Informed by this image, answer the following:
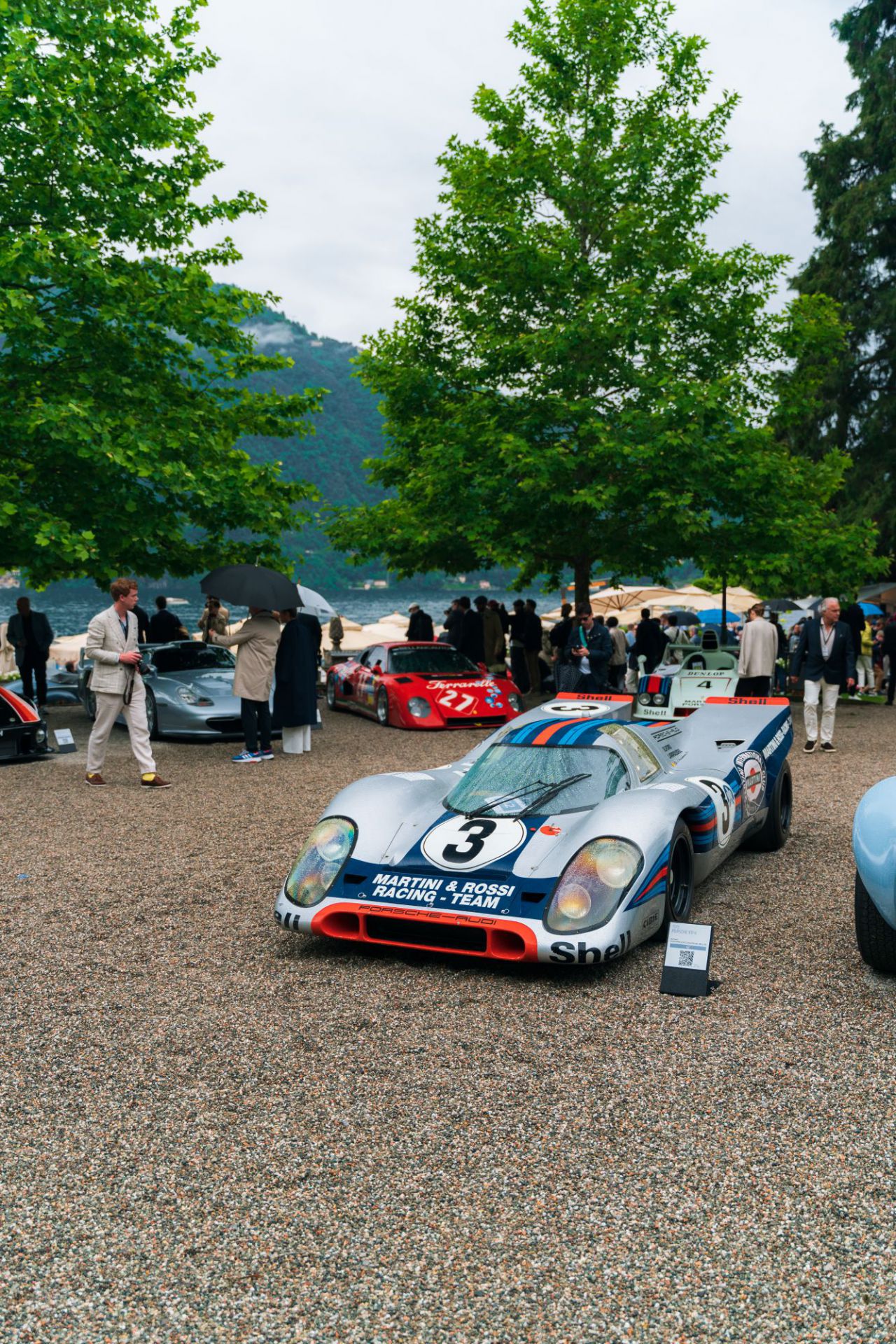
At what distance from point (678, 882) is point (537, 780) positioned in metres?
0.95

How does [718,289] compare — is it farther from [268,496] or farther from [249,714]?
[249,714]

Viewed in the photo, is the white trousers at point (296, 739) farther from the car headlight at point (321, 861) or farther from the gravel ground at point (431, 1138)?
the car headlight at point (321, 861)

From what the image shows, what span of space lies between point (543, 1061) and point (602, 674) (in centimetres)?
Answer: 1159

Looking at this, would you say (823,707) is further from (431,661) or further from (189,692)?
(189,692)

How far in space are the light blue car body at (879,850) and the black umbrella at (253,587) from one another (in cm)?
772

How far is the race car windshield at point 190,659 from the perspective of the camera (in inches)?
591

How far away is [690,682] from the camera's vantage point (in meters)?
16.0

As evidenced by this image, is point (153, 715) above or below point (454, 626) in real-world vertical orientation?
below

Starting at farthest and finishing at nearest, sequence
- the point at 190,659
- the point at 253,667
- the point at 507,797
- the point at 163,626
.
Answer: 1. the point at 163,626
2. the point at 190,659
3. the point at 253,667
4. the point at 507,797

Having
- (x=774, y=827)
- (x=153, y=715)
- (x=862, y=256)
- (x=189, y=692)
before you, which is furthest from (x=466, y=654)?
(x=862, y=256)

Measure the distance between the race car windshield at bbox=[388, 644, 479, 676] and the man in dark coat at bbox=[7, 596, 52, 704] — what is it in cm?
535

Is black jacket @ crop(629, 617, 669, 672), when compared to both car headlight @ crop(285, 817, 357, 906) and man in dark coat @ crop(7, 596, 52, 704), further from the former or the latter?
car headlight @ crop(285, 817, 357, 906)

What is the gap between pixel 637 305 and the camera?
17.2 metres

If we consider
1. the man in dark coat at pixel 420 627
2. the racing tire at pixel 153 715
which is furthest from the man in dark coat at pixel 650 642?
the racing tire at pixel 153 715
